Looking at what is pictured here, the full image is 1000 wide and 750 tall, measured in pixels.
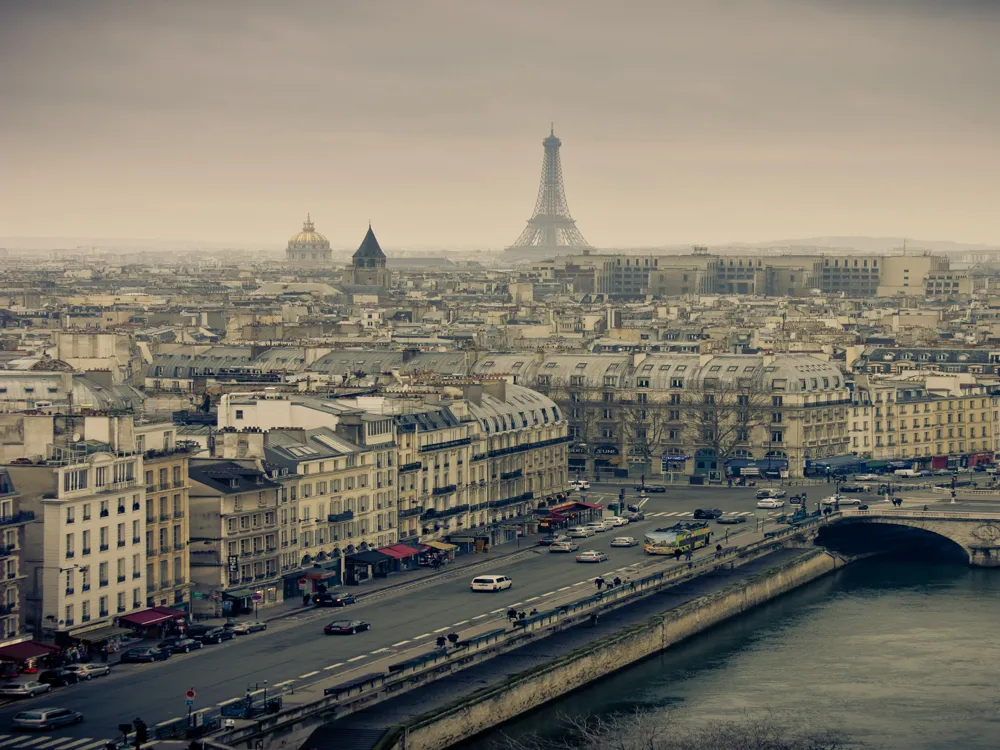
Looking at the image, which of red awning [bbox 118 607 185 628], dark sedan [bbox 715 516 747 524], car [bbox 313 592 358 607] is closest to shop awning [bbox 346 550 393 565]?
car [bbox 313 592 358 607]

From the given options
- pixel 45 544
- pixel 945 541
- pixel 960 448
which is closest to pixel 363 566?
pixel 45 544

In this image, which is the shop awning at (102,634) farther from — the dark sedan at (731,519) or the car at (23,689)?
the dark sedan at (731,519)

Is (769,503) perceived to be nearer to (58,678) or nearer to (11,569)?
(11,569)

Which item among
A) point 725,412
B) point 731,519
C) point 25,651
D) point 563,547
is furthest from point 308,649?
point 725,412

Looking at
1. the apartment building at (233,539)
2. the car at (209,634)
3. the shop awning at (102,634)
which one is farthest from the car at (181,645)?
the apartment building at (233,539)

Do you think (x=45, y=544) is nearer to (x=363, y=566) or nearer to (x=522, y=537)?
(x=363, y=566)

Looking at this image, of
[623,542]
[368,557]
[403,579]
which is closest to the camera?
[403,579]
